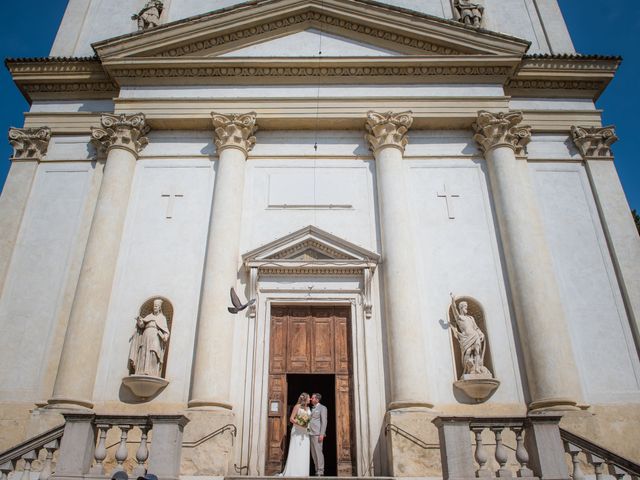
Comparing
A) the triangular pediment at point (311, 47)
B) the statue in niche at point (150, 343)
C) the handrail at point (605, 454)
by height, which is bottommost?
the handrail at point (605, 454)

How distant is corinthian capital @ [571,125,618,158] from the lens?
582 inches

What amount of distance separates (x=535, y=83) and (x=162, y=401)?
13263 millimetres

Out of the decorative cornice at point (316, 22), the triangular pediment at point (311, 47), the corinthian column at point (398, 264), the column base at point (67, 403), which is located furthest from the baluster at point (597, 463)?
the triangular pediment at point (311, 47)

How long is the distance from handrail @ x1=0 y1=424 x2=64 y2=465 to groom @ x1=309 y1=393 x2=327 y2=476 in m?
4.60

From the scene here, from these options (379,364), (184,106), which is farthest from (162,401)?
(184,106)

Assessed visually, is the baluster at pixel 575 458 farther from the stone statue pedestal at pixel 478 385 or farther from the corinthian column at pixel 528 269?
the stone statue pedestal at pixel 478 385

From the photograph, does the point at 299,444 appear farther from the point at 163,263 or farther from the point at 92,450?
the point at 163,263

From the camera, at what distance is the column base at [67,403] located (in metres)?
11.3

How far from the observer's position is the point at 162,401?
39.0 ft

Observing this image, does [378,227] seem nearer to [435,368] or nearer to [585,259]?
[435,368]

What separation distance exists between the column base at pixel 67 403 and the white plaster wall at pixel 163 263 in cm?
52

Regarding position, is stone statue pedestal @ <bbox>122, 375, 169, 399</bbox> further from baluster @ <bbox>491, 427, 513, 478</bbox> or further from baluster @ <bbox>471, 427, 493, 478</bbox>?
baluster @ <bbox>491, 427, 513, 478</bbox>

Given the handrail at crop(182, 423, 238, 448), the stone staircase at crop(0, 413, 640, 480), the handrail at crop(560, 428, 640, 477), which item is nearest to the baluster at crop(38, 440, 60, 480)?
the stone staircase at crop(0, 413, 640, 480)

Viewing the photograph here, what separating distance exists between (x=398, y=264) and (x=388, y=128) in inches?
155
